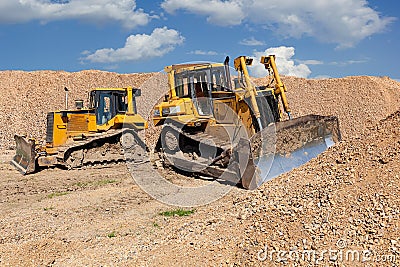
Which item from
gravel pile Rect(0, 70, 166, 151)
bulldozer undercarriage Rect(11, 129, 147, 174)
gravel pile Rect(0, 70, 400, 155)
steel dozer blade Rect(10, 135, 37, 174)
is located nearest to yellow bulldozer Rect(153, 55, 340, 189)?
bulldozer undercarriage Rect(11, 129, 147, 174)

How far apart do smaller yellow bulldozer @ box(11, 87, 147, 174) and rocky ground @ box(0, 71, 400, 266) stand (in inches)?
120

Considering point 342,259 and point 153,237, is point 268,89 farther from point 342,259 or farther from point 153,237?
point 342,259

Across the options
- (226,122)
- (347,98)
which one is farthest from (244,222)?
(347,98)

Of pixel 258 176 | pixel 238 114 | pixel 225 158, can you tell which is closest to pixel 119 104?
pixel 238 114

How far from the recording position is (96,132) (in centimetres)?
1329

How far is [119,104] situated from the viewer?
44.5 feet

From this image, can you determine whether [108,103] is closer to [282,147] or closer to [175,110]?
[175,110]

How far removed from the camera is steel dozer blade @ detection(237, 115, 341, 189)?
7977 millimetres

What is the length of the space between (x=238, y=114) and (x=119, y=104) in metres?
5.13

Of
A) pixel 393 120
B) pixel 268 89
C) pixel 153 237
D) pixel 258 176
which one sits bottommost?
pixel 153 237

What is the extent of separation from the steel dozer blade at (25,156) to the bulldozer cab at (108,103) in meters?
2.23

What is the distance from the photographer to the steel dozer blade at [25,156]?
12.2m

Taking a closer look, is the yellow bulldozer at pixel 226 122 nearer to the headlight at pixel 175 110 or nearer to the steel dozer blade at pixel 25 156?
the headlight at pixel 175 110

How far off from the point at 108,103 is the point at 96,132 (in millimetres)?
1058
